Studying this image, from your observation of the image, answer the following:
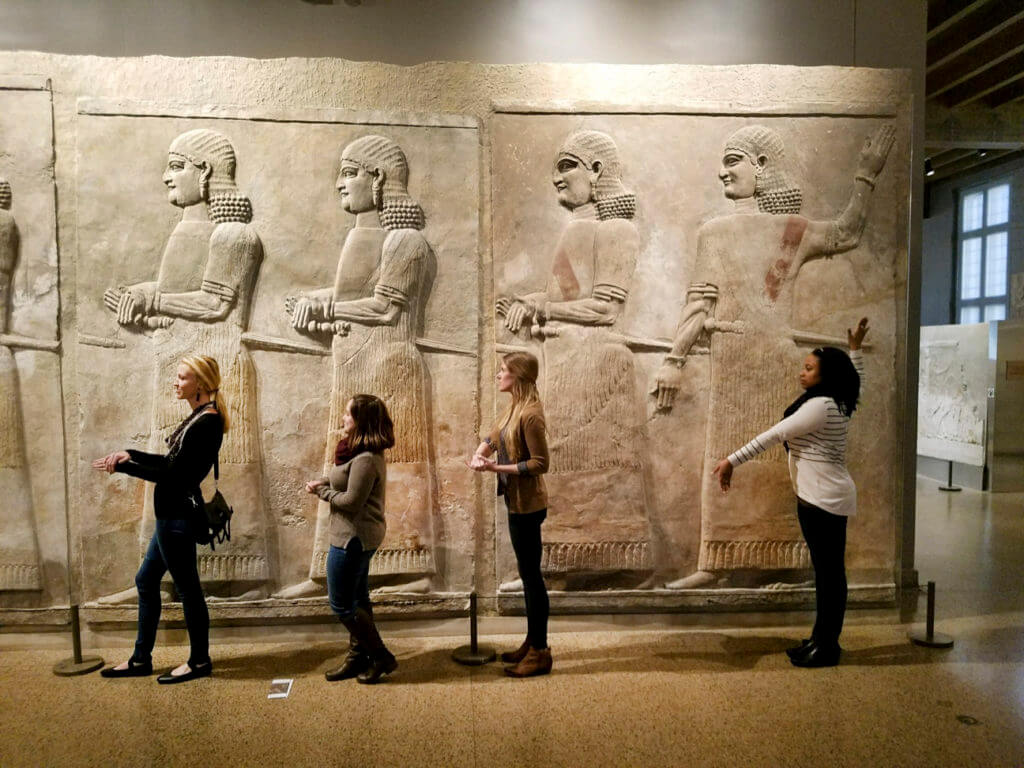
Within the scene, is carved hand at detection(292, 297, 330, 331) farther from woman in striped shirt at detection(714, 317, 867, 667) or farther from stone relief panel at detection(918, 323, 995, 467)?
stone relief panel at detection(918, 323, 995, 467)

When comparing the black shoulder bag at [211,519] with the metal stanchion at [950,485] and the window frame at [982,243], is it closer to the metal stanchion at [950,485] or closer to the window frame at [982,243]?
the metal stanchion at [950,485]

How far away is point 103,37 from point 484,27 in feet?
6.91

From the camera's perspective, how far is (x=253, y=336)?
371 centimetres

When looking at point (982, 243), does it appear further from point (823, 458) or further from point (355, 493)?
point (355, 493)

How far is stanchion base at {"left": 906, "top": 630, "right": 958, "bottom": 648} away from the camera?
3.66 metres

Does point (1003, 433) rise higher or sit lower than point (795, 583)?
higher

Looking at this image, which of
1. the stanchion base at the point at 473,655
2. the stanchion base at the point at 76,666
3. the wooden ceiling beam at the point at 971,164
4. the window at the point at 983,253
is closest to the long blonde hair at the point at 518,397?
the stanchion base at the point at 473,655

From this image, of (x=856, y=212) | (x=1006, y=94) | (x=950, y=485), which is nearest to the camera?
(x=856, y=212)

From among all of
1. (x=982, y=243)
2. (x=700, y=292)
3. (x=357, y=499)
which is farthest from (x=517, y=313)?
(x=982, y=243)

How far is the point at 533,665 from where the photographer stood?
332 centimetres

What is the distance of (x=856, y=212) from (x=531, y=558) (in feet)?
8.80

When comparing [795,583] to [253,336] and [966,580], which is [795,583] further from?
[253,336]

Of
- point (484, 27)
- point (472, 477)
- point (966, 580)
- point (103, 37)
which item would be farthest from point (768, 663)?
point (103, 37)

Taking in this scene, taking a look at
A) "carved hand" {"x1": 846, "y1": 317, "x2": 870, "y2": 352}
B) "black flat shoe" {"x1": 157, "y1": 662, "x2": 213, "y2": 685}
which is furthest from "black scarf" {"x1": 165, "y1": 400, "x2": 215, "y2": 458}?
"carved hand" {"x1": 846, "y1": 317, "x2": 870, "y2": 352}
